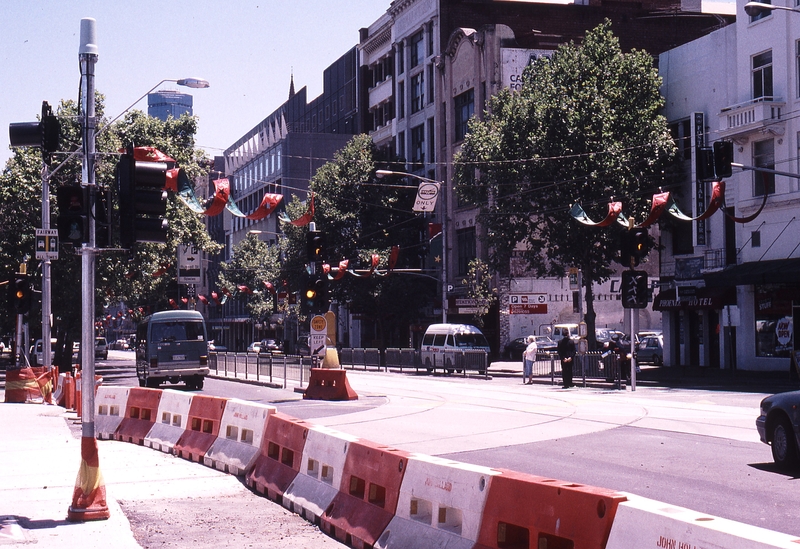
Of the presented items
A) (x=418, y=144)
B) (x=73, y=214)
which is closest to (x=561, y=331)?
(x=418, y=144)

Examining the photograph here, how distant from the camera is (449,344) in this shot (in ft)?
158

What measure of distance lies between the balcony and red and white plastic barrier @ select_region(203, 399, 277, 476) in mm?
29027

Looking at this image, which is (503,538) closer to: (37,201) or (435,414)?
(435,414)

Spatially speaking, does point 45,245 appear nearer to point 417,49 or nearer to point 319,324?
point 319,324

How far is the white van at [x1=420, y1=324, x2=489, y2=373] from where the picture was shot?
1848 inches

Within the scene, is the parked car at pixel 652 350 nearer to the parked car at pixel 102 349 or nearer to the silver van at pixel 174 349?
the silver van at pixel 174 349

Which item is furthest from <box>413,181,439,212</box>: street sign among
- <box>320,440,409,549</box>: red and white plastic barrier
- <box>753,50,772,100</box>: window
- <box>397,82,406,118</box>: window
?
<box>320,440,409,549</box>: red and white plastic barrier

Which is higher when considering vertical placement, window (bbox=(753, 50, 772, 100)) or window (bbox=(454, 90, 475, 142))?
window (bbox=(454, 90, 475, 142))

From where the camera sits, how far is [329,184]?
64.9 m

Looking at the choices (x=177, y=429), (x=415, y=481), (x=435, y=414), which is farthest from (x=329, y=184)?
(x=415, y=481)

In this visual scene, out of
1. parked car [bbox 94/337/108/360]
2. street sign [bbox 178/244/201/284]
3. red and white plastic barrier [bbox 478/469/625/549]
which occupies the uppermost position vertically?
street sign [bbox 178/244/201/284]

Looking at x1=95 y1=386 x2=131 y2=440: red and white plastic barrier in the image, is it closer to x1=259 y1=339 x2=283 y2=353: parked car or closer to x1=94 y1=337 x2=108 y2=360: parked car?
x1=259 y1=339 x2=283 y2=353: parked car

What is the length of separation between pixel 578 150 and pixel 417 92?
91.8 ft

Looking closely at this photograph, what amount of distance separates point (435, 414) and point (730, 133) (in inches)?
854
